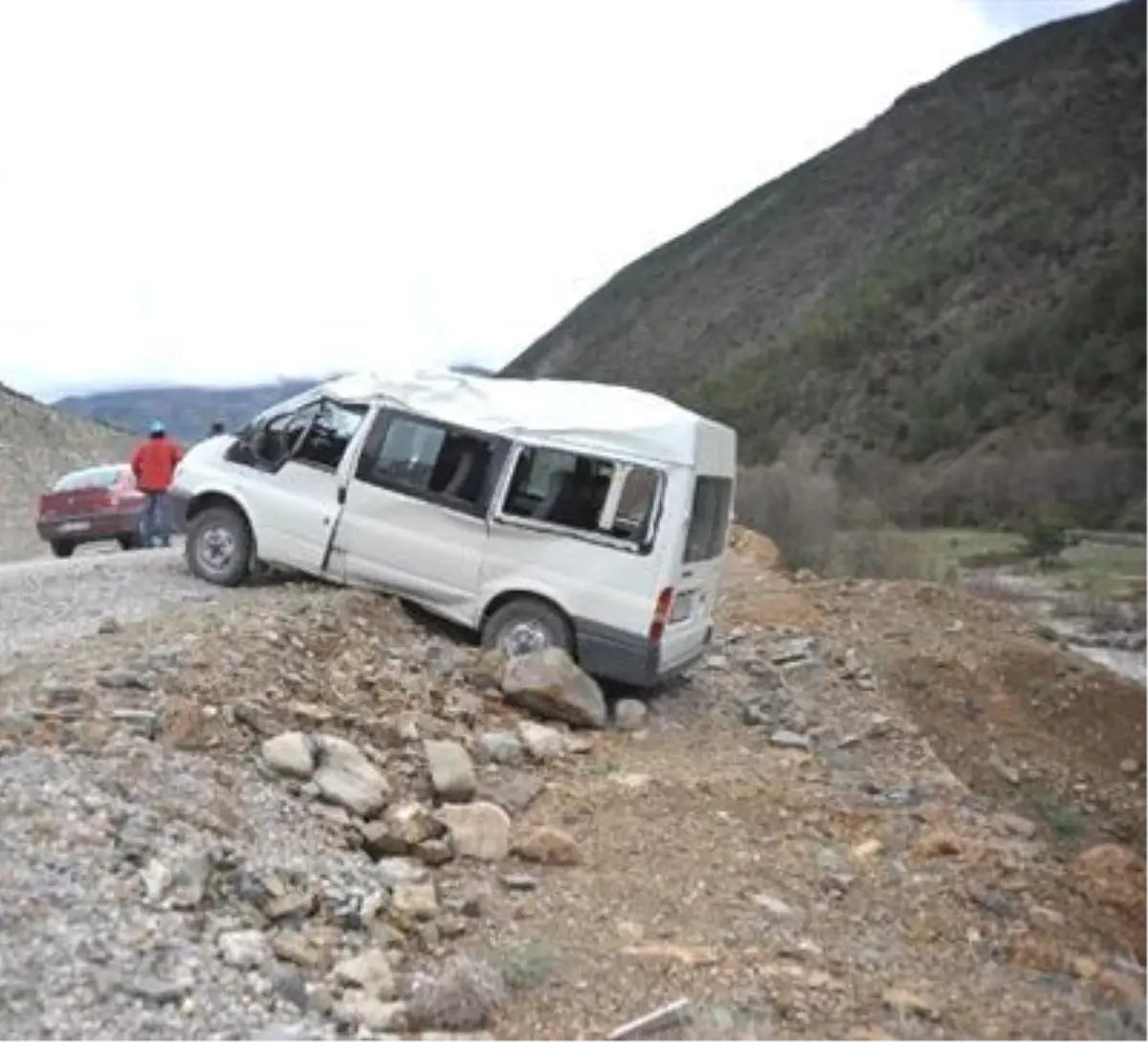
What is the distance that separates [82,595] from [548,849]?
21.7 feet

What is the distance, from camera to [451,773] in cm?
909

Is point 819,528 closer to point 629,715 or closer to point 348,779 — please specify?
point 629,715

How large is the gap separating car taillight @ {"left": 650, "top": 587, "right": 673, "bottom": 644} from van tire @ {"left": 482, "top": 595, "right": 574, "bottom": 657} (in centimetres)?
71

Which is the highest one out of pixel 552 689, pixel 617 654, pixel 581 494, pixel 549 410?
pixel 549 410

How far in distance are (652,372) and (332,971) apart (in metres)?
110

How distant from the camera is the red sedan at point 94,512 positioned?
22.3 m

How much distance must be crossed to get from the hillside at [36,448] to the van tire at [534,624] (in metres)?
27.7

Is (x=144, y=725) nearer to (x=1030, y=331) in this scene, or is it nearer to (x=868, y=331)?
(x=1030, y=331)

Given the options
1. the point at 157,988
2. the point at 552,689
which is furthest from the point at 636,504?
the point at 157,988

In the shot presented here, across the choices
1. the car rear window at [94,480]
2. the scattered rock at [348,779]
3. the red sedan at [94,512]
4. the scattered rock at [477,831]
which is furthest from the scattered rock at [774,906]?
the car rear window at [94,480]

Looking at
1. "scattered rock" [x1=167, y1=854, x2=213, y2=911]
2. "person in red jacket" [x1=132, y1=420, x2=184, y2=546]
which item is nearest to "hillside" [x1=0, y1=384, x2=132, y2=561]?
"person in red jacket" [x1=132, y1=420, x2=184, y2=546]

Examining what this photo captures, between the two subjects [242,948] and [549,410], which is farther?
[549,410]

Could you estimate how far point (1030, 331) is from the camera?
77.6 metres

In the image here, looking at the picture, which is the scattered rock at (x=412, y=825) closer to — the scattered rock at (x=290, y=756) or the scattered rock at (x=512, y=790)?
the scattered rock at (x=290, y=756)
